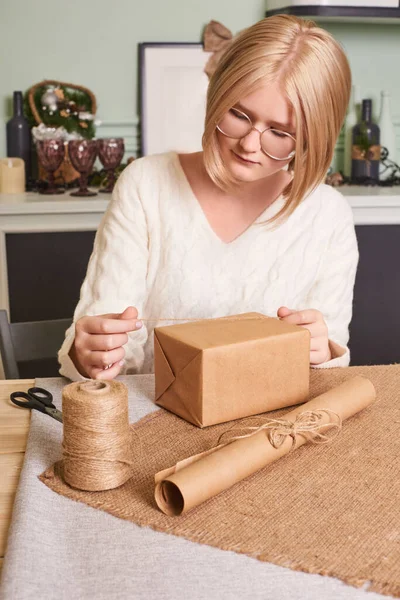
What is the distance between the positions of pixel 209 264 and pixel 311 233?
0.23m

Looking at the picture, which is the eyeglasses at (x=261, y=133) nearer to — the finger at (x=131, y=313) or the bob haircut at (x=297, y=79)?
the bob haircut at (x=297, y=79)

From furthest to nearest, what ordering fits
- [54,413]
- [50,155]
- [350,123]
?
[350,123]
[50,155]
[54,413]

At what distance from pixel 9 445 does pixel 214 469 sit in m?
0.32

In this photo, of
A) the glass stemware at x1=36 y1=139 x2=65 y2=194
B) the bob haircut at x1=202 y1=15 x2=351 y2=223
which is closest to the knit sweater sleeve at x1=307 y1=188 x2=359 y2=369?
the bob haircut at x1=202 y1=15 x2=351 y2=223

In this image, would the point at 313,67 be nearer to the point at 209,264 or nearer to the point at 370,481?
the point at 209,264

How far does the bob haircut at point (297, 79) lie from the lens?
1.27 meters

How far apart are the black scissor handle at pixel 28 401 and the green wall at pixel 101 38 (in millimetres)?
1841

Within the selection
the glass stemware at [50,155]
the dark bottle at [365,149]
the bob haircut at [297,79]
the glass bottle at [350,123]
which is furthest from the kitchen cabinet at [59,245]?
the bob haircut at [297,79]

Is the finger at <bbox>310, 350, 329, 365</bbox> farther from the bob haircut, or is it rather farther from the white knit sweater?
the bob haircut

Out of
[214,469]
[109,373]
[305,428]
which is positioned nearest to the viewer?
[214,469]

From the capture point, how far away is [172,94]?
9.17 feet

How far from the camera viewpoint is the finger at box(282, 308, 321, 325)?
3.91 ft

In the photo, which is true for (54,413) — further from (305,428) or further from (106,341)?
(305,428)

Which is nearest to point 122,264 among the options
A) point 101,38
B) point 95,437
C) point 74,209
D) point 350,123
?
point 95,437
